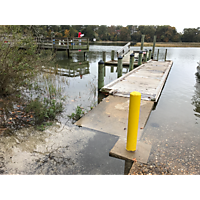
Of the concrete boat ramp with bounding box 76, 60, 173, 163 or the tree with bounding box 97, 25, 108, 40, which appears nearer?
the concrete boat ramp with bounding box 76, 60, 173, 163

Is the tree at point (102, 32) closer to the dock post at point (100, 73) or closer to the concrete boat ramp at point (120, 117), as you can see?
the dock post at point (100, 73)

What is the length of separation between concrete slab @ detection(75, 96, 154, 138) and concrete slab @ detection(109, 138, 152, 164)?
45cm

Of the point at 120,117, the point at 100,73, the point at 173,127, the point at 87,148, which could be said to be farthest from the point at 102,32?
the point at 87,148

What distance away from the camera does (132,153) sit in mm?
3162

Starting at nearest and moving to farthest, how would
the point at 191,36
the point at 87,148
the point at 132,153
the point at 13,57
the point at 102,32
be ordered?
1. the point at 132,153
2. the point at 87,148
3. the point at 13,57
4. the point at 191,36
5. the point at 102,32

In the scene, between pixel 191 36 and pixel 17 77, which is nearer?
pixel 17 77

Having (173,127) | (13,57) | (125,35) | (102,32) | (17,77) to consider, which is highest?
(102,32)

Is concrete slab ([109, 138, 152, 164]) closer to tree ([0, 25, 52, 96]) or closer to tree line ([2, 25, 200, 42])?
tree ([0, 25, 52, 96])

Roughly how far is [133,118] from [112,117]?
5.64 feet

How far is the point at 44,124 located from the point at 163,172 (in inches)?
125

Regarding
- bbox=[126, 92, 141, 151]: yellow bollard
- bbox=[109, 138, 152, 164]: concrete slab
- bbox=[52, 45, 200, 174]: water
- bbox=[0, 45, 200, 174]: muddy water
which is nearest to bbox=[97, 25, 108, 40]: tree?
bbox=[52, 45, 200, 174]: water

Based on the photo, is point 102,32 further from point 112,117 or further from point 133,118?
point 133,118

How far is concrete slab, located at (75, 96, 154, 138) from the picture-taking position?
13.4 feet
